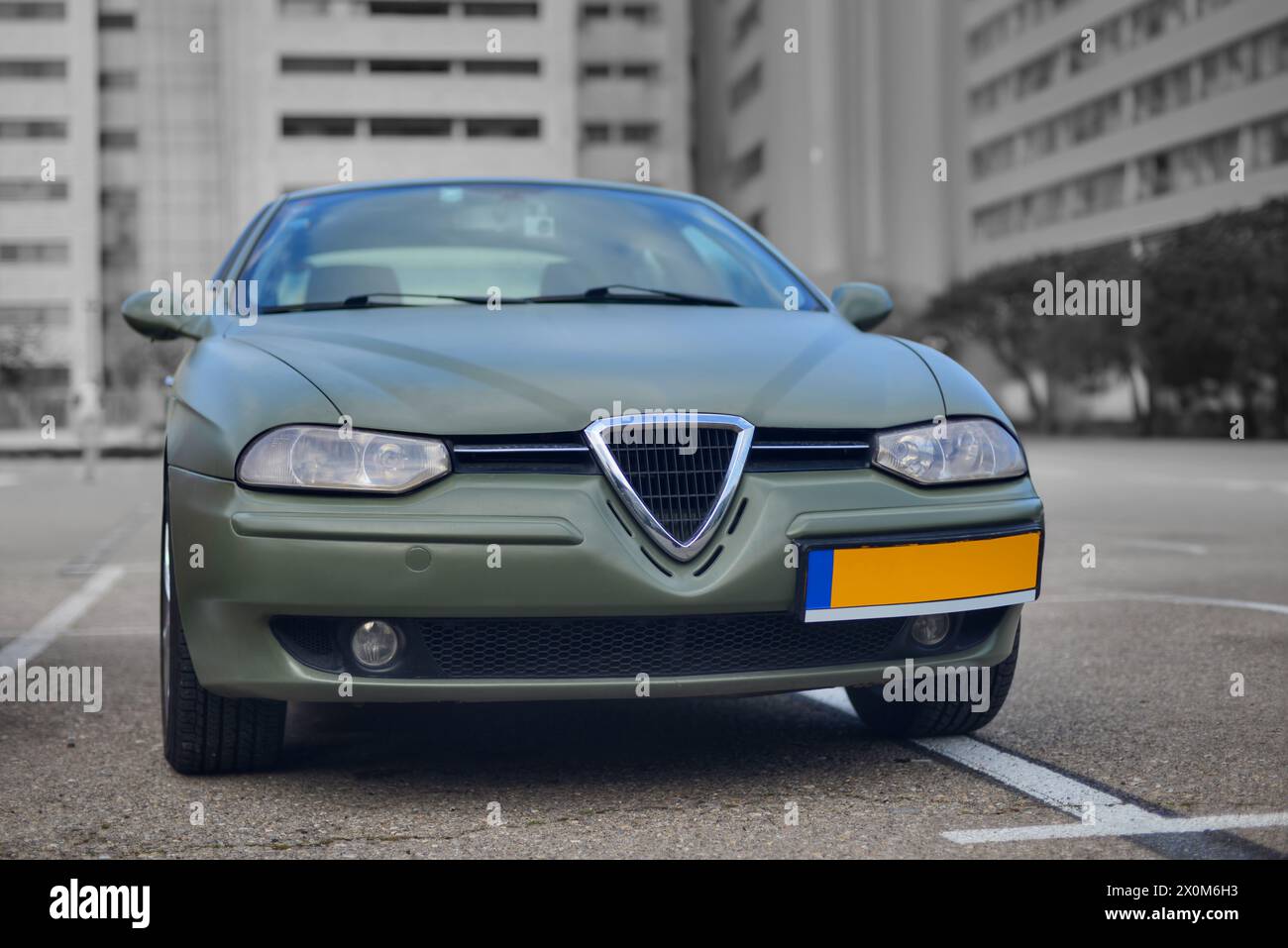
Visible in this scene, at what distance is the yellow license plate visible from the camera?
3.43 metres

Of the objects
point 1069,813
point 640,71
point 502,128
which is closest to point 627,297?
point 1069,813

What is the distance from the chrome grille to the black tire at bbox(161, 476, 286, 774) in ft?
3.33

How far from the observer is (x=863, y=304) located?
4.78m

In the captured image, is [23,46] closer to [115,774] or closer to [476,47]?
[476,47]

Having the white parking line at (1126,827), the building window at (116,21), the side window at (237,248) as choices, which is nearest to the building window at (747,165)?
the building window at (116,21)

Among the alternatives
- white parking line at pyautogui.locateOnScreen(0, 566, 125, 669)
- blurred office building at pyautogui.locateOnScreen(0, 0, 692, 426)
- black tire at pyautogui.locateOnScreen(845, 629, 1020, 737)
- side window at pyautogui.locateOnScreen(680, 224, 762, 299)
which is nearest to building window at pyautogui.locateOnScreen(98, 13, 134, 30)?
blurred office building at pyautogui.locateOnScreen(0, 0, 692, 426)

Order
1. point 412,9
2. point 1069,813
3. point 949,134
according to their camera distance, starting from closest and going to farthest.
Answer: point 1069,813 → point 412,9 → point 949,134

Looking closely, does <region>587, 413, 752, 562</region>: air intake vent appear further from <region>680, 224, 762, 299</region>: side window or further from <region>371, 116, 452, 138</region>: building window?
<region>371, 116, 452, 138</region>: building window

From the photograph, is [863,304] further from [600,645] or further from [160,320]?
[160,320]

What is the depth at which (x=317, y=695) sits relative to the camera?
3441 mm

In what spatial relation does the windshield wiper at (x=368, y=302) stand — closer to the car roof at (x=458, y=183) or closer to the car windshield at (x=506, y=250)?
the car windshield at (x=506, y=250)

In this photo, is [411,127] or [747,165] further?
[747,165]

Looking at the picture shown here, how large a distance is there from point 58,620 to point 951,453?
4.75 m

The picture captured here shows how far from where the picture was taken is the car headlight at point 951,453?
3580mm
